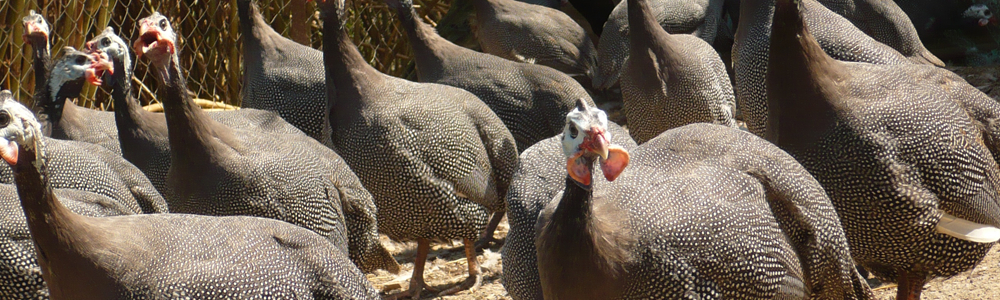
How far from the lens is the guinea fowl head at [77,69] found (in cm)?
466

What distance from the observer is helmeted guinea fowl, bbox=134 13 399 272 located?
159 inches

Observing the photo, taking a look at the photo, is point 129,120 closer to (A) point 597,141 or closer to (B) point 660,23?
(A) point 597,141

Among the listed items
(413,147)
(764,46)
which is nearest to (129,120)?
(413,147)

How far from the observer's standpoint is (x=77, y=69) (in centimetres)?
475

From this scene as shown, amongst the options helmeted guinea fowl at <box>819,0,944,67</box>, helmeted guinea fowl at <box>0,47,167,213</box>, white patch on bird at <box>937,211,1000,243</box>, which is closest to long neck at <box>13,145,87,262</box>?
helmeted guinea fowl at <box>0,47,167,213</box>

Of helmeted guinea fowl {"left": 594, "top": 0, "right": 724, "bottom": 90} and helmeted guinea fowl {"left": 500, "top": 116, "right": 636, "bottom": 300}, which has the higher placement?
helmeted guinea fowl {"left": 500, "top": 116, "right": 636, "bottom": 300}

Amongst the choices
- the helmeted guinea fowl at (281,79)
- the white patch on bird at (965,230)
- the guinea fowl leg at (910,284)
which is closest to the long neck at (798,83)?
the white patch on bird at (965,230)

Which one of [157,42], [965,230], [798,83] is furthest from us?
[157,42]

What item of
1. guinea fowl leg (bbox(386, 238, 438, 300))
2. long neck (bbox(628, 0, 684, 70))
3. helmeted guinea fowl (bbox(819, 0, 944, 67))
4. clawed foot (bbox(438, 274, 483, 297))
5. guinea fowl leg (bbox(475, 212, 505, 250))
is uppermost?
long neck (bbox(628, 0, 684, 70))

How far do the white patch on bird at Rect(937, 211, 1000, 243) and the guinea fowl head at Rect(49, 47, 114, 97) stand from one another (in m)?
3.56

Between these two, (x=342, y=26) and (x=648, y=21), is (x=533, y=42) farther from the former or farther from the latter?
(x=342, y=26)

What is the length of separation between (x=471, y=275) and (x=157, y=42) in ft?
6.26

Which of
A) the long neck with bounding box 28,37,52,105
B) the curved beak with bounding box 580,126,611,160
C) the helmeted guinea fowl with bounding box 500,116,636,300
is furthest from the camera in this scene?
the long neck with bounding box 28,37,52,105

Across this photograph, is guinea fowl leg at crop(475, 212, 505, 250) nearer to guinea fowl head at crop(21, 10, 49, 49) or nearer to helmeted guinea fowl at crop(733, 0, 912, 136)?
helmeted guinea fowl at crop(733, 0, 912, 136)
